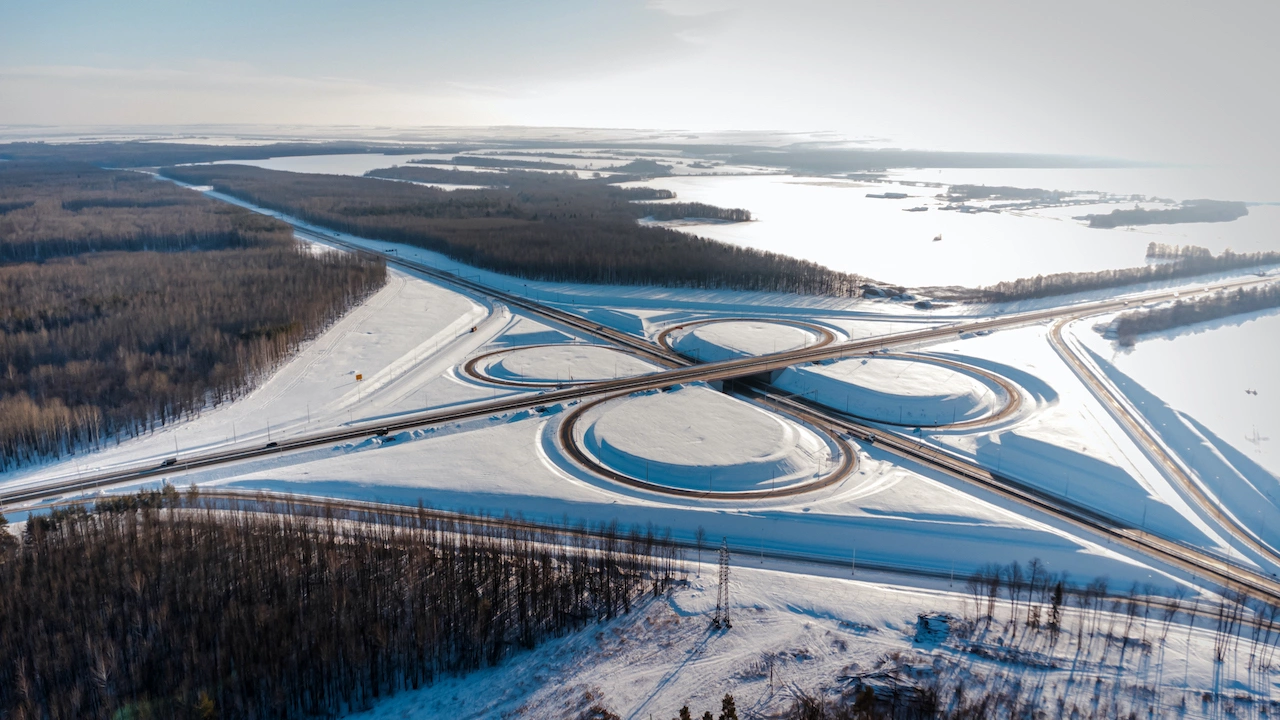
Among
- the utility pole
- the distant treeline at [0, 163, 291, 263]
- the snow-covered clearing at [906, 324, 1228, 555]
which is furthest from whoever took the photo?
the distant treeline at [0, 163, 291, 263]

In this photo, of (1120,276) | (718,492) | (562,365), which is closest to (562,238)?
(562,365)

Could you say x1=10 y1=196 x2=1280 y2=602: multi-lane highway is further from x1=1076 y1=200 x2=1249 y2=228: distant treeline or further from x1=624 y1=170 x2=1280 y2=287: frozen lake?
x1=1076 y1=200 x2=1249 y2=228: distant treeline

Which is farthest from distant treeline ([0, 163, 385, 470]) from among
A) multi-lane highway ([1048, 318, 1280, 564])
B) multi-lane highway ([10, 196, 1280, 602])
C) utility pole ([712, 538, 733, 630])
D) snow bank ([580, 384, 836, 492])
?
multi-lane highway ([1048, 318, 1280, 564])

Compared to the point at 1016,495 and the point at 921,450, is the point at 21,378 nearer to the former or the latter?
the point at 921,450

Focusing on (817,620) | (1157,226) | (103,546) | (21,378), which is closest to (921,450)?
(817,620)

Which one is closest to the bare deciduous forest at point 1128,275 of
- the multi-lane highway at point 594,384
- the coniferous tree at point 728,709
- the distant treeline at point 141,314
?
the multi-lane highway at point 594,384

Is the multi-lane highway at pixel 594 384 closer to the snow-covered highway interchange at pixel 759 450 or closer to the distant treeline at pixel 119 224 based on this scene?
the snow-covered highway interchange at pixel 759 450
